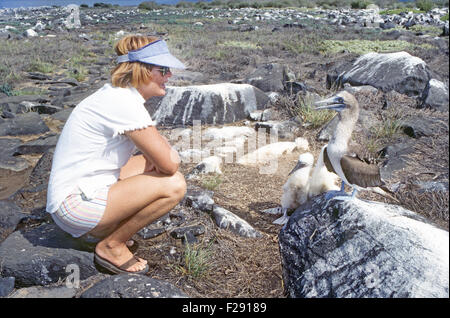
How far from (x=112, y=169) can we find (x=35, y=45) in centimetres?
1595

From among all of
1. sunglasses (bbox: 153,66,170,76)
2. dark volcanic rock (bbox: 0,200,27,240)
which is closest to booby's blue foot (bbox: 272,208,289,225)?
sunglasses (bbox: 153,66,170,76)

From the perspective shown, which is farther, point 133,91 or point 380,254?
point 133,91

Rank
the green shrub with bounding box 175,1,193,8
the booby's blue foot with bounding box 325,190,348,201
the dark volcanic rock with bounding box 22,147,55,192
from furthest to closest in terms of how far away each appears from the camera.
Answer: the green shrub with bounding box 175,1,193,8, the dark volcanic rock with bounding box 22,147,55,192, the booby's blue foot with bounding box 325,190,348,201

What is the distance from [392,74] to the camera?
7434 mm

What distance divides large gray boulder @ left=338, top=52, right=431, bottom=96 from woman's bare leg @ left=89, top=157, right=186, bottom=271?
19.1 feet

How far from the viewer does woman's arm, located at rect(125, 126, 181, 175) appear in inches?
101

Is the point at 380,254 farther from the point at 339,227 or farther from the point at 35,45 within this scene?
the point at 35,45

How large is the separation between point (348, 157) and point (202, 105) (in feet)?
14.3

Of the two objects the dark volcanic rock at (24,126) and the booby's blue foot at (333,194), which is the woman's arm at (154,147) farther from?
the dark volcanic rock at (24,126)

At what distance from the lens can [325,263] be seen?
7.77 ft

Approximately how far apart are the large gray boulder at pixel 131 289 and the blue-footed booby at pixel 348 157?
1.35 metres

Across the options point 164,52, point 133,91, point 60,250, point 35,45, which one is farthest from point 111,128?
point 35,45

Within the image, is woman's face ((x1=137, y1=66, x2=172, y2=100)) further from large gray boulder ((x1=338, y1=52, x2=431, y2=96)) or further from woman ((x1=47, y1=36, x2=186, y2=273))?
large gray boulder ((x1=338, y1=52, x2=431, y2=96))
